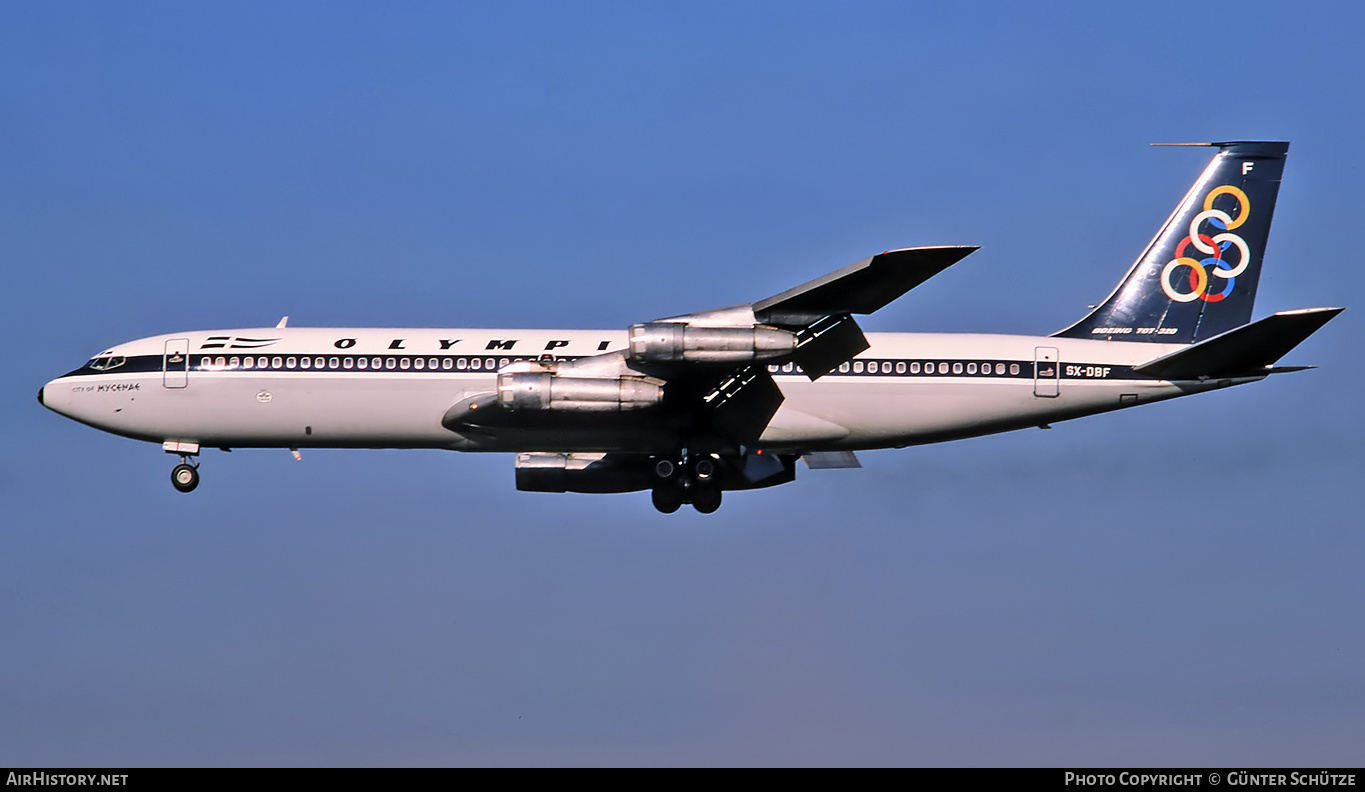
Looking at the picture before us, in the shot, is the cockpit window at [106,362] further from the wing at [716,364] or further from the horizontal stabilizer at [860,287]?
the horizontal stabilizer at [860,287]

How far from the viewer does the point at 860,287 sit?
120 ft

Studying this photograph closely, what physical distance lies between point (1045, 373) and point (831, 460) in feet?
20.2

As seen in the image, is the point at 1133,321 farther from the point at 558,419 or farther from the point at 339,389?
the point at 339,389

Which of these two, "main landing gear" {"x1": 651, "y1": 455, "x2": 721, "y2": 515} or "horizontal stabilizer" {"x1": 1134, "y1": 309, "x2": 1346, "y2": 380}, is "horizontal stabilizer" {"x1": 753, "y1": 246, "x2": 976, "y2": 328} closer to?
"main landing gear" {"x1": 651, "y1": 455, "x2": 721, "y2": 515}

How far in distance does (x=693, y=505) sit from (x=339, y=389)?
9.80m

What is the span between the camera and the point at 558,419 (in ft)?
128

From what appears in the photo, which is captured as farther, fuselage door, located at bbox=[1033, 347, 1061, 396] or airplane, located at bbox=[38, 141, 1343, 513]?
fuselage door, located at bbox=[1033, 347, 1061, 396]

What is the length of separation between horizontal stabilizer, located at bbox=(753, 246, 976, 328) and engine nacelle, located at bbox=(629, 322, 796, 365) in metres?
0.68

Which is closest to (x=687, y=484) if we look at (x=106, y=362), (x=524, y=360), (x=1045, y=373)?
(x=524, y=360)

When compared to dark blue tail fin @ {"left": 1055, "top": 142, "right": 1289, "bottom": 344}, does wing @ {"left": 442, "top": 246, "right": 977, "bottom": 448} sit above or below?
below

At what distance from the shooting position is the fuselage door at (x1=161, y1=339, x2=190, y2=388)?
139ft

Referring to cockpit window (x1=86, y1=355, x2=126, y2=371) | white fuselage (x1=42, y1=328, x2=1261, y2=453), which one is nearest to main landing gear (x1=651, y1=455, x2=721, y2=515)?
white fuselage (x1=42, y1=328, x2=1261, y2=453)

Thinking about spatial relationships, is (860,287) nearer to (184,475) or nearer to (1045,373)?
(1045,373)

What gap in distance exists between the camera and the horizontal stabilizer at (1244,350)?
36906mm
